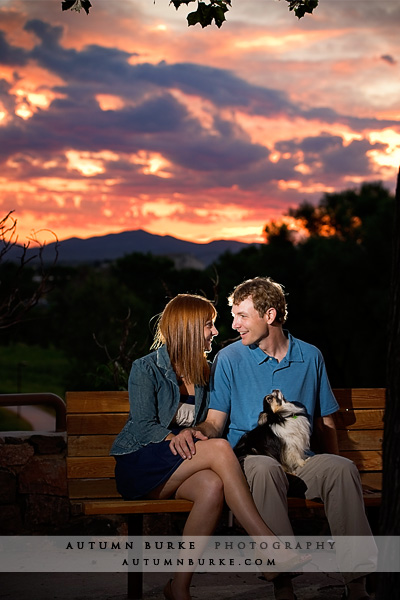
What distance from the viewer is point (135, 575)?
425 centimetres

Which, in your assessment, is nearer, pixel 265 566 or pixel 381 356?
pixel 265 566

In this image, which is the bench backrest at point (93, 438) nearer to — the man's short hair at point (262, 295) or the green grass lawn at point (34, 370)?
the man's short hair at point (262, 295)

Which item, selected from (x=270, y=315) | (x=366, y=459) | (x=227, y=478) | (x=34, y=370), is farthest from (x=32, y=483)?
(x=34, y=370)

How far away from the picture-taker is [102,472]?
4.68 meters

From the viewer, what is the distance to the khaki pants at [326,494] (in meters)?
3.91

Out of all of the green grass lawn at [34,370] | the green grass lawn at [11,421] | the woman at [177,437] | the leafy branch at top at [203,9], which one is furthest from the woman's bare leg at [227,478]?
the green grass lawn at [34,370]

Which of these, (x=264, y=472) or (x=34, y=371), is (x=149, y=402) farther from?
(x=34, y=371)

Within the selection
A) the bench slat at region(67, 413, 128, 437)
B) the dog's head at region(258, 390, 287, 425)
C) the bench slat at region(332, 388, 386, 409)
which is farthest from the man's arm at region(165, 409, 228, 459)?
the bench slat at region(332, 388, 386, 409)

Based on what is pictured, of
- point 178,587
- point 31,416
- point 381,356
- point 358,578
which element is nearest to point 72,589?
point 178,587

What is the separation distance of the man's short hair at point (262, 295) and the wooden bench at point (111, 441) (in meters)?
0.72

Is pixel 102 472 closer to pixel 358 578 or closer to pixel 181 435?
pixel 181 435

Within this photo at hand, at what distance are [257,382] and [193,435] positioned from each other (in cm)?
53

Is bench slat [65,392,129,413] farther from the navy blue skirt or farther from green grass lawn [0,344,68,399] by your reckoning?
green grass lawn [0,344,68,399]

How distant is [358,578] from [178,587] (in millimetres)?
830
